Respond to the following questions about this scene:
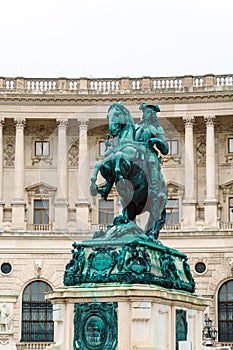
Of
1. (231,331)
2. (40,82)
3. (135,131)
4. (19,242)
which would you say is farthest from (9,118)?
(135,131)

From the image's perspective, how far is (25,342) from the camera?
5719 cm

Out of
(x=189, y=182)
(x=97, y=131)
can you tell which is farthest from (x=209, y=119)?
(x=97, y=131)

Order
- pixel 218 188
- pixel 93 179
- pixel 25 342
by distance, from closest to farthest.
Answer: pixel 93 179, pixel 25 342, pixel 218 188

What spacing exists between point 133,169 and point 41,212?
138 ft

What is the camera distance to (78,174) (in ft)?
204

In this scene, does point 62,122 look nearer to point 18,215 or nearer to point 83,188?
point 83,188

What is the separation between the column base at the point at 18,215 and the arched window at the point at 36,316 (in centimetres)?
381

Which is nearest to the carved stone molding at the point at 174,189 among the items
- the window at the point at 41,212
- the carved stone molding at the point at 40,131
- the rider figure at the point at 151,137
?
the window at the point at 41,212

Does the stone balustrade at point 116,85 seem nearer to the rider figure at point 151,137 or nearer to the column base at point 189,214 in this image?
the column base at point 189,214

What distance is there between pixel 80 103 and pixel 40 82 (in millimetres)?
3059

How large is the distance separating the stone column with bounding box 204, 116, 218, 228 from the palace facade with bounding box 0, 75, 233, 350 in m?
0.06

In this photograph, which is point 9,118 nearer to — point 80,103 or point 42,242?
point 80,103

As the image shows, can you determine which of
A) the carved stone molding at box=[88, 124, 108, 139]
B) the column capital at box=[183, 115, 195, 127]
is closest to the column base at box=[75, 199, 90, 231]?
the carved stone molding at box=[88, 124, 108, 139]

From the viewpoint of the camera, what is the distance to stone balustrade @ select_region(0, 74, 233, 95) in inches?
2446
